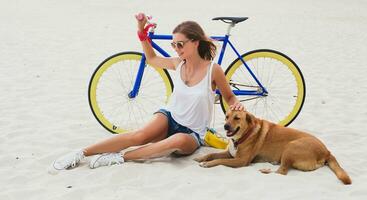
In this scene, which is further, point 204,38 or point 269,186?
point 204,38

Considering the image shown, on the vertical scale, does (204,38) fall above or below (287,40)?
above

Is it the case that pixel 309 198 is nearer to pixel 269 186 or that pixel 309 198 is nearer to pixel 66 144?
pixel 269 186

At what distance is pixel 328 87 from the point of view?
727 cm

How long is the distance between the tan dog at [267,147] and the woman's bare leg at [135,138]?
17.8 inches

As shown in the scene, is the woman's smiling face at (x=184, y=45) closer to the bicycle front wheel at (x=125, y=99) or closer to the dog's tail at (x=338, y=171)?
the bicycle front wheel at (x=125, y=99)

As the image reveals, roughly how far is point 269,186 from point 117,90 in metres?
3.62

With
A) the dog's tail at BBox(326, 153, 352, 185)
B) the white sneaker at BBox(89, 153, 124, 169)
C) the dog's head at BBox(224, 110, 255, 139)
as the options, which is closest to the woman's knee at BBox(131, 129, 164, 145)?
the white sneaker at BBox(89, 153, 124, 169)

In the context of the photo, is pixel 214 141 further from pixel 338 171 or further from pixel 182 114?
pixel 338 171

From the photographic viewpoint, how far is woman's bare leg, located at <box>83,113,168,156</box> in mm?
4059

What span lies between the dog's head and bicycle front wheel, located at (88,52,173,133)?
111cm

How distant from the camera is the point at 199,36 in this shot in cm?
408

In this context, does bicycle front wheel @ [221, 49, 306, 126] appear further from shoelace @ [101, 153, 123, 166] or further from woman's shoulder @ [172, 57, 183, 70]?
shoelace @ [101, 153, 123, 166]

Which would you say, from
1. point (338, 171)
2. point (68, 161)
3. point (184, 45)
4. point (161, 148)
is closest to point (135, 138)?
point (161, 148)

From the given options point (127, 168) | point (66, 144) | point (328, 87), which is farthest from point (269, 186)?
point (328, 87)
